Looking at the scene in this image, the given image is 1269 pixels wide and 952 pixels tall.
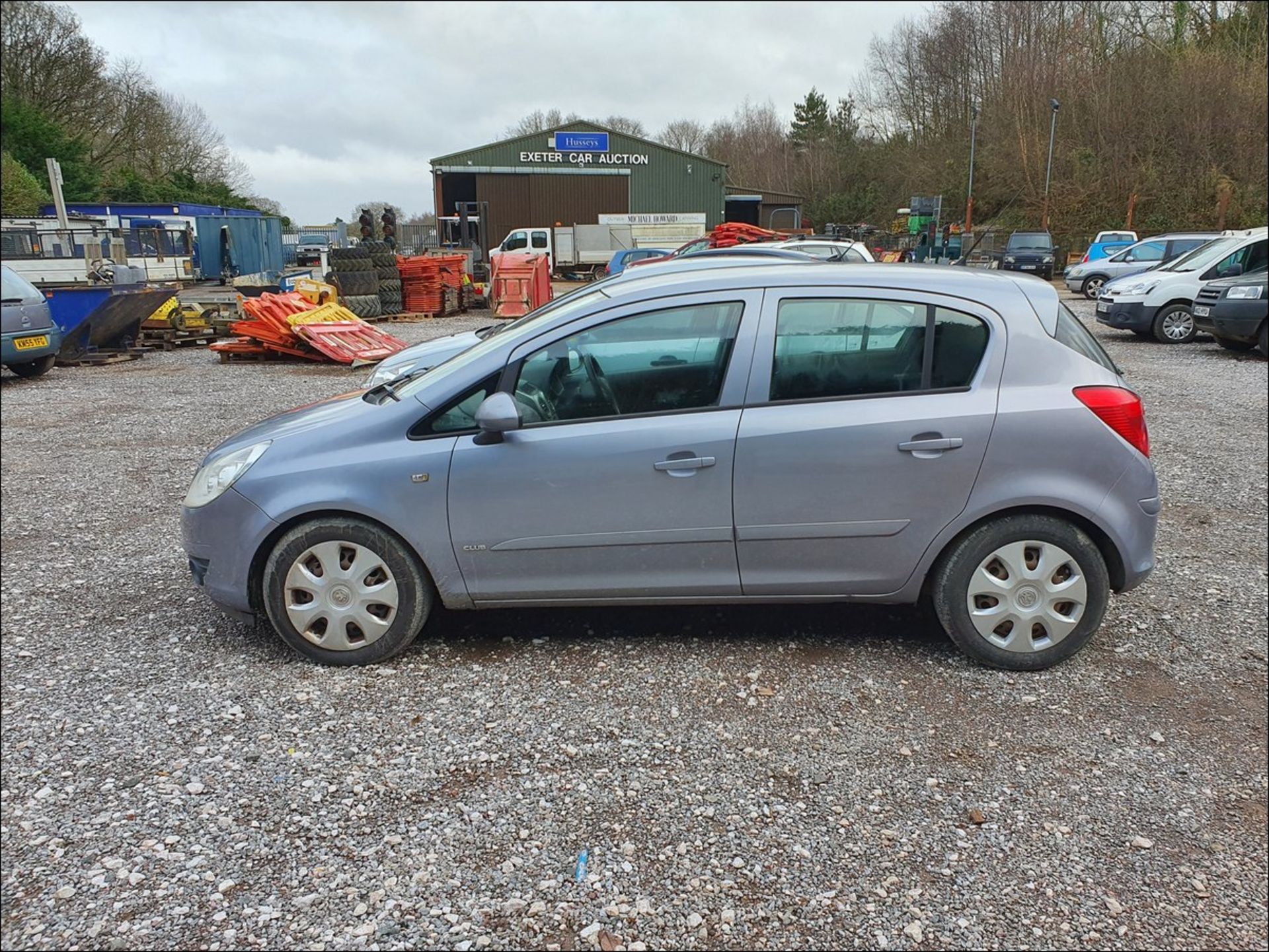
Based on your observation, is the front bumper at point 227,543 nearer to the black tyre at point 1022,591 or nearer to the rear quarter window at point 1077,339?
the black tyre at point 1022,591

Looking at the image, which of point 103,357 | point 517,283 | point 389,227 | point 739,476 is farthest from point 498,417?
point 389,227

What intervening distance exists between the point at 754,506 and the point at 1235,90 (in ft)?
137

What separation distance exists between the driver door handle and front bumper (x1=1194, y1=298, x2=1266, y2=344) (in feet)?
41.8

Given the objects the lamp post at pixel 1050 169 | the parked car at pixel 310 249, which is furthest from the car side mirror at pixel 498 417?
the lamp post at pixel 1050 169

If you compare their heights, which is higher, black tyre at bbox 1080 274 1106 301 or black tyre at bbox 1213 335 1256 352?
black tyre at bbox 1080 274 1106 301

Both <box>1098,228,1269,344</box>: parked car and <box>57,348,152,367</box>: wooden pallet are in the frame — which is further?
<box>1098,228,1269,344</box>: parked car

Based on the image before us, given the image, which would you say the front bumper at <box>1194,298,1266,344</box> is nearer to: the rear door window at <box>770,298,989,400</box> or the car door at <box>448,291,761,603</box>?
the rear door window at <box>770,298,989,400</box>

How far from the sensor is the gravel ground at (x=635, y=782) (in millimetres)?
2547

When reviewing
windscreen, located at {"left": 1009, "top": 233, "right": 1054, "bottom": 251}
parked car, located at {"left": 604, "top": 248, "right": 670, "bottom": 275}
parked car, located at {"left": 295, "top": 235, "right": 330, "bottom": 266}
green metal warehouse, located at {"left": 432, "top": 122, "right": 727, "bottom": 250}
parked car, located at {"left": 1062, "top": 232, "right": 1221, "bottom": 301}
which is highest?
green metal warehouse, located at {"left": 432, "top": 122, "right": 727, "bottom": 250}

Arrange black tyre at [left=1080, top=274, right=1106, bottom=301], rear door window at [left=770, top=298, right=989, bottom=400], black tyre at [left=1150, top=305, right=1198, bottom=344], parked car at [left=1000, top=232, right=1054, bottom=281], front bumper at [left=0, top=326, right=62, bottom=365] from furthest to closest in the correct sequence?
parked car at [left=1000, top=232, right=1054, bottom=281]
black tyre at [left=1080, top=274, right=1106, bottom=301]
black tyre at [left=1150, top=305, right=1198, bottom=344]
front bumper at [left=0, top=326, right=62, bottom=365]
rear door window at [left=770, top=298, right=989, bottom=400]

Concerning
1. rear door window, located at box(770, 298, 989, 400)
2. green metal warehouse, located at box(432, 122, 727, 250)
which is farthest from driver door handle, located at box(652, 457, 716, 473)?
green metal warehouse, located at box(432, 122, 727, 250)

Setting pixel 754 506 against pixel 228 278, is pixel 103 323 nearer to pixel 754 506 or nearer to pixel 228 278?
pixel 754 506

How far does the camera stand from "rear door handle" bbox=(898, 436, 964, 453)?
3658 millimetres

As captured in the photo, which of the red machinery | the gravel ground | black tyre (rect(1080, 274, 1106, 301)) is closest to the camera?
the gravel ground
